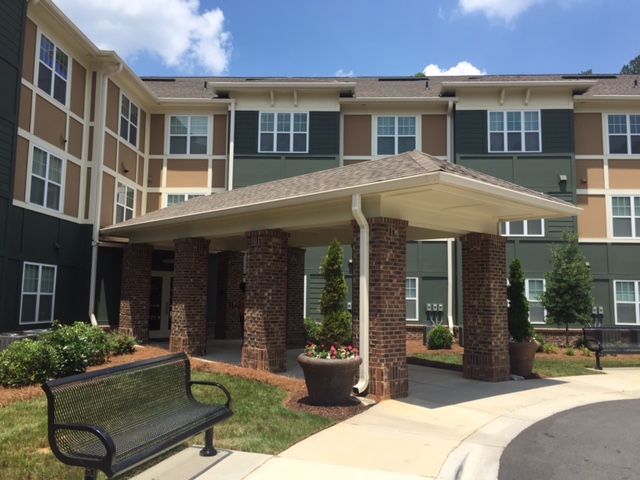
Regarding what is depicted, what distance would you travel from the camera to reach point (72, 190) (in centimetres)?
1572

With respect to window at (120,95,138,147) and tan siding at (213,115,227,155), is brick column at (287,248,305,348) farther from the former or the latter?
window at (120,95,138,147)

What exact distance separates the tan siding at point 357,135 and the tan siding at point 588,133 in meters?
8.34

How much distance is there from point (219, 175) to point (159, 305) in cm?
592

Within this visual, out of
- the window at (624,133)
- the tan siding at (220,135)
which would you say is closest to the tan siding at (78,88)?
the tan siding at (220,135)

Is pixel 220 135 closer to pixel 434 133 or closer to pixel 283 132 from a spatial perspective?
pixel 283 132

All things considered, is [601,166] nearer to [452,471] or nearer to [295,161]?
[295,161]

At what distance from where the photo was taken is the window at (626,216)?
1995 cm

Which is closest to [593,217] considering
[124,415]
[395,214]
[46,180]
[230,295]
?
[395,214]

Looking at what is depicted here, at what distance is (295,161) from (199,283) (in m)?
8.47

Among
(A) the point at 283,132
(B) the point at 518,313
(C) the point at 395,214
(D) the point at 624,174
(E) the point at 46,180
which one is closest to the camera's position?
(C) the point at 395,214

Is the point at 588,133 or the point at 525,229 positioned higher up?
the point at 588,133

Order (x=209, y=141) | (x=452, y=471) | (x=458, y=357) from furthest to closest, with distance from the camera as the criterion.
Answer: (x=209, y=141)
(x=458, y=357)
(x=452, y=471)

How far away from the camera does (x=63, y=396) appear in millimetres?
4422

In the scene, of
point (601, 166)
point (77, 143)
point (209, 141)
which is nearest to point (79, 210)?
point (77, 143)
